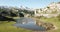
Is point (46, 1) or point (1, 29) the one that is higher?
point (46, 1)

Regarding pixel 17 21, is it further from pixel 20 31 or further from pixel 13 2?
pixel 13 2

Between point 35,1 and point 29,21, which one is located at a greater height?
point 35,1

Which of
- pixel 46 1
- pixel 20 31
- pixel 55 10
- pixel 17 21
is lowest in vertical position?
pixel 20 31

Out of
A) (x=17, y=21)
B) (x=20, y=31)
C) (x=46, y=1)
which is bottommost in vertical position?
(x=20, y=31)

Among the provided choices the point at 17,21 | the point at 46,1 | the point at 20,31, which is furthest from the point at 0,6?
the point at 46,1

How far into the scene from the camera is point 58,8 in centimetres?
309

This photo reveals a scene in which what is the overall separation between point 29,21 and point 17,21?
0.94 feet

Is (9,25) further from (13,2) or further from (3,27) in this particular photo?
(13,2)

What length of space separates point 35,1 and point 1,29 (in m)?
1.02

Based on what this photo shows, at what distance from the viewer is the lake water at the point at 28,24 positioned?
3092 millimetres

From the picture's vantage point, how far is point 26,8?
10.5 ft

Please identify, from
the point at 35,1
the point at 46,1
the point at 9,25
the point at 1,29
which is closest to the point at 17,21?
the point at 9,25

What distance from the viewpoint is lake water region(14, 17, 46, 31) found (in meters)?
3.09

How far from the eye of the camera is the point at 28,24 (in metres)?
3.12
